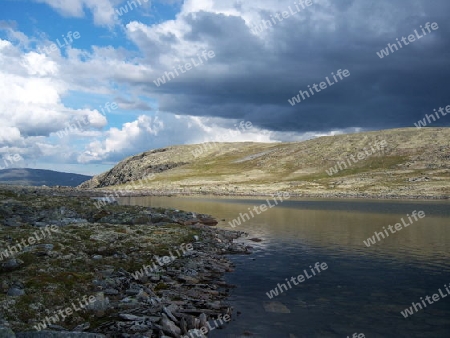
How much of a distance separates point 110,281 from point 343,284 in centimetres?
1820

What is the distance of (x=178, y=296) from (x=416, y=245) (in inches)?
1349

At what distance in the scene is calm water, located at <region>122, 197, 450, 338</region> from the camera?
21344 mm

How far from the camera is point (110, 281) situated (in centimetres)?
2517

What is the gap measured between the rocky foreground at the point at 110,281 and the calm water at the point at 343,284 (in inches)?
95.2

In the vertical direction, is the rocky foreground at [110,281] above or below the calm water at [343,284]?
above

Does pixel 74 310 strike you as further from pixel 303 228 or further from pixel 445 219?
pixel 445 219

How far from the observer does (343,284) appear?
29.8 meters

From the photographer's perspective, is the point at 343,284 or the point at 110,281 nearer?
the point at 110,281

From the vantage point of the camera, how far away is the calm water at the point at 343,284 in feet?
70.0

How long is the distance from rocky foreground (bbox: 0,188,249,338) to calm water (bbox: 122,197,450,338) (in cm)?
242

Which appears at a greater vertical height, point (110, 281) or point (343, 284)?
point (110, 281)

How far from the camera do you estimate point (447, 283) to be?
29.9m

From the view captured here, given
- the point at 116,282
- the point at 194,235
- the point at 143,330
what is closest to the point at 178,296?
the point at 116,282

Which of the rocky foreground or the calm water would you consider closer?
the rocky foreground
